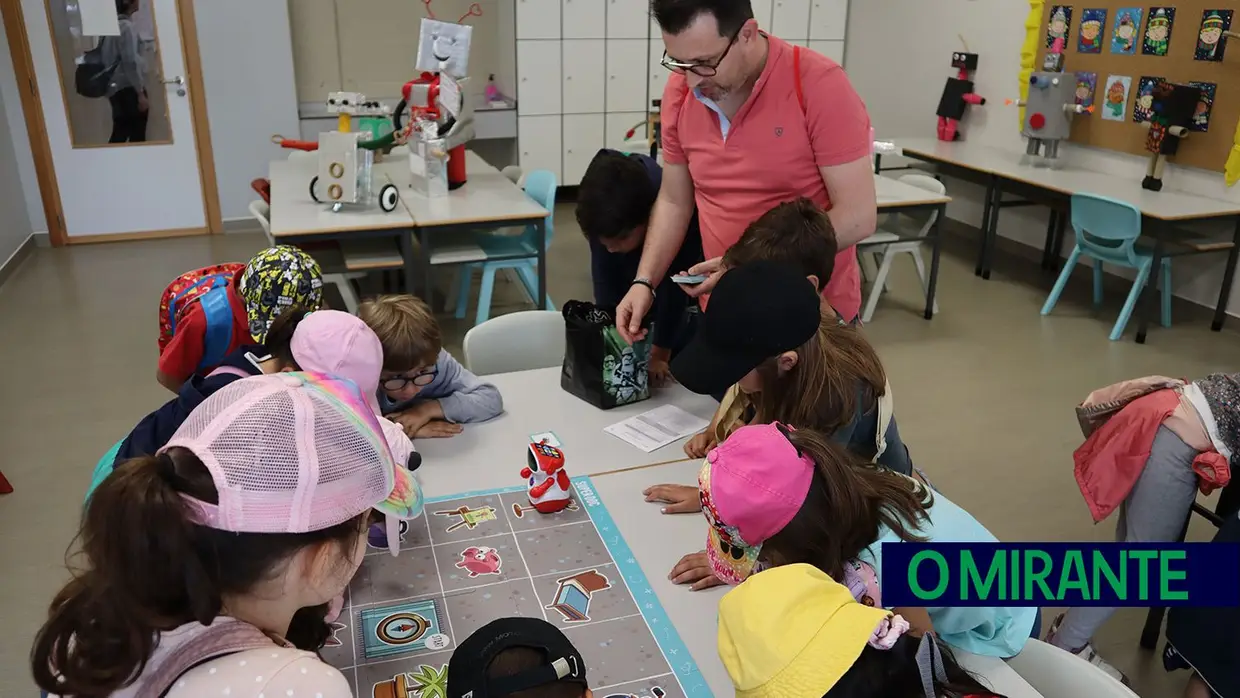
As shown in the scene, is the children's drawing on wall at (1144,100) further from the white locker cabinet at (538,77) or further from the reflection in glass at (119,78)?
the reflection in glass at (119,78)

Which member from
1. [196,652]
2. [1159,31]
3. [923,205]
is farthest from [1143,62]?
[196,652]

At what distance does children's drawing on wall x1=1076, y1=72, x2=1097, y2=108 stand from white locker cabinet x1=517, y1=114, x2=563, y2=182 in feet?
11.7

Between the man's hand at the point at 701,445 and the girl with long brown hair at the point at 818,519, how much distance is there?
57 centimetres

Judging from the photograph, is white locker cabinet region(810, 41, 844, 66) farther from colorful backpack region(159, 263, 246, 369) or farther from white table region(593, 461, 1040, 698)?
white table region(593, 461, 1040, 698)

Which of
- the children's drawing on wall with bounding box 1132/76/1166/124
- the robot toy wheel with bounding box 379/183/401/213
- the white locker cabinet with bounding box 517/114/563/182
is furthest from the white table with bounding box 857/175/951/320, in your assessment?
the white locker cabinet with bounding box 517/114/563/182

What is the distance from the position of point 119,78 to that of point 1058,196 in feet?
19.2

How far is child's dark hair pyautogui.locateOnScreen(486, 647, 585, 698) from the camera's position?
1068mm

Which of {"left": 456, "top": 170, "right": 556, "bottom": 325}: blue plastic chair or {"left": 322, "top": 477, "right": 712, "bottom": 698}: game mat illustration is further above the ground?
{"left": 322, "top": 477, "right": 712, "bottom": 698}: game mat illustration

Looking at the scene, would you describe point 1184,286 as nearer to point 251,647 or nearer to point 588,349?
point 588,349

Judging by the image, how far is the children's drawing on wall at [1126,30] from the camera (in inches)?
194

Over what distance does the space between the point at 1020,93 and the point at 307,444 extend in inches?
229

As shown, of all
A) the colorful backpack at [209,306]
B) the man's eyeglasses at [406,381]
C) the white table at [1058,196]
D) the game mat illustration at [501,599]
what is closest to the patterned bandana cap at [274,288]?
the colorful backpack at [209,306]

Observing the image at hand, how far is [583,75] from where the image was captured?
6.81m

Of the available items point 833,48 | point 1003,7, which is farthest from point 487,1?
point 1003,7
